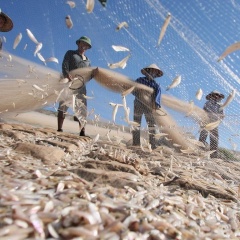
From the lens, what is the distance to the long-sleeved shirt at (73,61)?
524 cm

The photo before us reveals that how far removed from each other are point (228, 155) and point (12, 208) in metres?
4.92

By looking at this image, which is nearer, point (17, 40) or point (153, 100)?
point (17, 40)

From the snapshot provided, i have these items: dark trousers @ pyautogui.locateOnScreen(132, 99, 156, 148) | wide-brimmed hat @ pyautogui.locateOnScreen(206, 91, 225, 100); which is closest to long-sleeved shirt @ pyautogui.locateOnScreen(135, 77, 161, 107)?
dark trousers @ pyautogui.locateOnScreen(132, 99, 156, 148)

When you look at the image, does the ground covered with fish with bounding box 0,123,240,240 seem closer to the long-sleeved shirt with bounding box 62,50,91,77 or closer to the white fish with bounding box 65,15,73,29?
the white fish with bounding box 65,15,73,29

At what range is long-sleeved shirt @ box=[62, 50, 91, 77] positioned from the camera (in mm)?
5236

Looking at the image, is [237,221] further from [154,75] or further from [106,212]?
[154,75]

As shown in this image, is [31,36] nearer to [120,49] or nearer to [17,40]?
[17,40]

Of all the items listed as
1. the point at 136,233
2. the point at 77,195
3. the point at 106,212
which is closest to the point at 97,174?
the point at 77,195

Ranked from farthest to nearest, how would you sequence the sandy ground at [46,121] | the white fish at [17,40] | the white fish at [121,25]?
the sandy ground at [46,121] < the white fish at [17,40] < the white fish at [121,25]

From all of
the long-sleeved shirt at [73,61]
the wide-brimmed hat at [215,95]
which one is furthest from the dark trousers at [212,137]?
the long-sleeved shirt at [73,61]

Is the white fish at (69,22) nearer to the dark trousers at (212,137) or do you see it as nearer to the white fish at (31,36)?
the white fish at (31,36)

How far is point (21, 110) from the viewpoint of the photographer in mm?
→ 4820

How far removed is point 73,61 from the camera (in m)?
5.34

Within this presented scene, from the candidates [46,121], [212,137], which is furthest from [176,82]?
[46,121]
